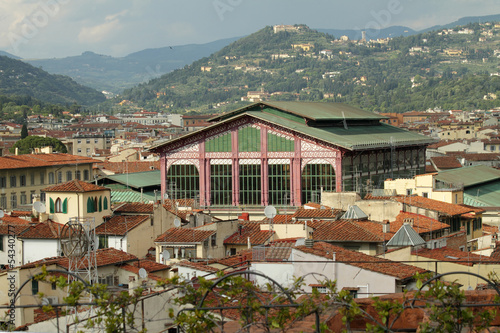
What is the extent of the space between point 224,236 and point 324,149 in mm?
19023

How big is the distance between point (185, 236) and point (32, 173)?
125ft

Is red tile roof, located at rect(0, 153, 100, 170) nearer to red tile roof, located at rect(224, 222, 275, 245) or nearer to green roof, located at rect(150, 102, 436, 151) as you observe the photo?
green roof, located at rect(150, 102, 436, 151)

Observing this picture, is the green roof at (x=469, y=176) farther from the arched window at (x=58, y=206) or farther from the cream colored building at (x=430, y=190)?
the arched window at (x=58, y=206)

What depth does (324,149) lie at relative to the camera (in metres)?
48.9

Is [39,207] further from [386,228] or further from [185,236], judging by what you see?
[386,228]

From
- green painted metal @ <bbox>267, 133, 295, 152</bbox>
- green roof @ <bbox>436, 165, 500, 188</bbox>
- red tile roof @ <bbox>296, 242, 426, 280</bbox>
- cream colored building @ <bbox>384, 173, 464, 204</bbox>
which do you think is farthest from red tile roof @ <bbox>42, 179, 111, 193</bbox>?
green roof @ <bbox>436, 165, 500, 188</bbox>

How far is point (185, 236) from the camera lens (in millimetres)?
29188

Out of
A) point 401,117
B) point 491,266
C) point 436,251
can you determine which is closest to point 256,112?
point 436,251

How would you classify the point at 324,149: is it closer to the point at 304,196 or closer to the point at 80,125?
the point at 304,196

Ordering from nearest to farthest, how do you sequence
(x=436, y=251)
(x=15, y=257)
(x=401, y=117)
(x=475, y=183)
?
(x=436, y=251) < (x=15, y=257) < (x=475, y=183) < (x=401, y=117)

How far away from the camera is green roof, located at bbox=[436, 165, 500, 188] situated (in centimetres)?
5126

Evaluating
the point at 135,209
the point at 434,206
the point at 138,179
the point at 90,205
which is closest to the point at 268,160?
the point at 138,179

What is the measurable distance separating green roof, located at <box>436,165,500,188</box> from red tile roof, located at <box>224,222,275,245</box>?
19078 mm

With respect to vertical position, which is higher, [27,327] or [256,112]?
[256,112]
